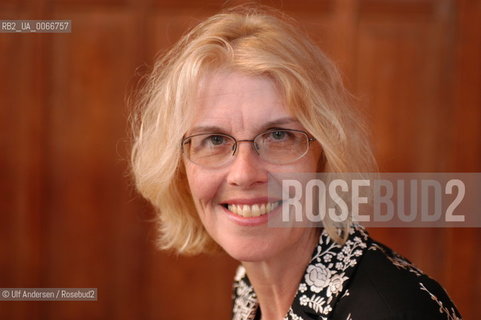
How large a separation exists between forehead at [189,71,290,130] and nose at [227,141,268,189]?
0.05 m

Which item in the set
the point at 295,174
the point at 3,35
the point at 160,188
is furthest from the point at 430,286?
the point at 3,35

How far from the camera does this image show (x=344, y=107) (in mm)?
1300

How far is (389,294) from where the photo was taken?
1068 millimetres

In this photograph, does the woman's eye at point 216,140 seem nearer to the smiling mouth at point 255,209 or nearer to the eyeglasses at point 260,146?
the eyeglasses at point 260,146

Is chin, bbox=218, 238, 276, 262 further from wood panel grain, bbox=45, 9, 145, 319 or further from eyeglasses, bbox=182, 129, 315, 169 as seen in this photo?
wood panel grain, bbox=45, 9, 145, 319

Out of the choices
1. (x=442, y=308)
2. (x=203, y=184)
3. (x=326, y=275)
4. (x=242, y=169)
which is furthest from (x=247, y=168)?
(x=442, y=308)

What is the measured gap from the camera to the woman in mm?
1180

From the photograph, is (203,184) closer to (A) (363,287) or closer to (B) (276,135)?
(B) (276,135)

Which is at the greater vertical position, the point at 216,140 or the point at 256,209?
the point at 216,140

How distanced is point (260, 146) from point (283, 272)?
29 centimetres

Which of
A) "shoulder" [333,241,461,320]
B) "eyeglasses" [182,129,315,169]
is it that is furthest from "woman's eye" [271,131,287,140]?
"shoulder" [333,241,461,320]


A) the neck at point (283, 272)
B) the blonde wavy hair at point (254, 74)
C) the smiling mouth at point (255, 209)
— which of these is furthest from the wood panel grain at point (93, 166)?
the smiling mouth at point (255, 209)

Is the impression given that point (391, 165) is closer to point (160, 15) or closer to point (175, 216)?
point (160, 15)

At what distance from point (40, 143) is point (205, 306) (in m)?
1.15
